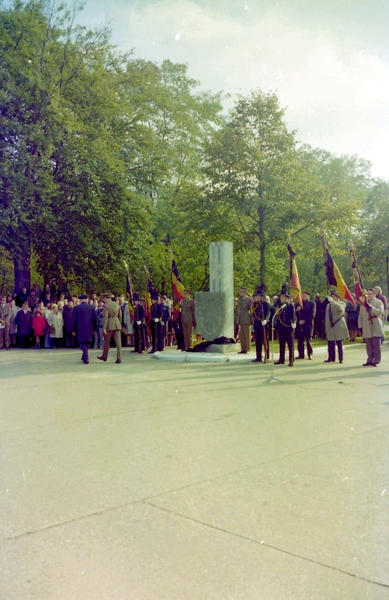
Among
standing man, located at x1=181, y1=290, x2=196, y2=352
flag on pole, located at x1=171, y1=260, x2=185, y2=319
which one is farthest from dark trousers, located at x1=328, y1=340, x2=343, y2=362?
flag on pole, located at x1=171, y1=260, x2=185, y2=319

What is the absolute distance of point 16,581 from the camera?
3.83 m

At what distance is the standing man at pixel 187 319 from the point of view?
2078cm

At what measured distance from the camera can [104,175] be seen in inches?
1148

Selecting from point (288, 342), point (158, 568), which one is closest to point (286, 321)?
point (288, 342)

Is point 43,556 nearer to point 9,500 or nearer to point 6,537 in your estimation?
point 6,537

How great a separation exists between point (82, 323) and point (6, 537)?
1251 centimetres

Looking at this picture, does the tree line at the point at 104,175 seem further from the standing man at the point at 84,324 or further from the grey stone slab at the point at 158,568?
the grey stone slab at the point at 158,568

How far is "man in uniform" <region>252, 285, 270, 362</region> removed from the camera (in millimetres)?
17000

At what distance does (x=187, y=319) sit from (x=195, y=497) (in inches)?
611

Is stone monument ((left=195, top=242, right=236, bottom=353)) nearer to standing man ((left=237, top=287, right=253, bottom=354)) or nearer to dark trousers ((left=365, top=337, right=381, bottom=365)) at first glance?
standing man ((left=237, top=287, right=253, bottom=354))

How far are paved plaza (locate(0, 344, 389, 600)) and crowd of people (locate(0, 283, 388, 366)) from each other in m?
5.36

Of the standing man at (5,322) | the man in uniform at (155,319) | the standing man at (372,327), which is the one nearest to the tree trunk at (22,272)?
the standing man at (5,322)

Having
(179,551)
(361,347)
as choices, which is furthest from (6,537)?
(361,347)

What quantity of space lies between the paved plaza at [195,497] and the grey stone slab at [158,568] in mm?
12
